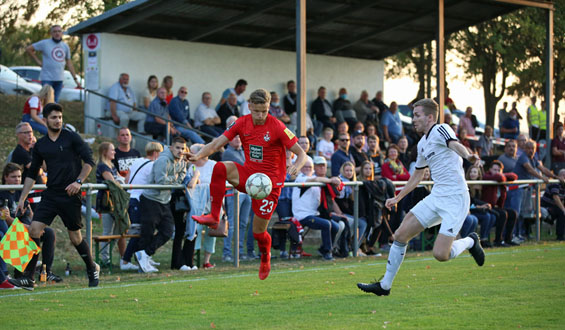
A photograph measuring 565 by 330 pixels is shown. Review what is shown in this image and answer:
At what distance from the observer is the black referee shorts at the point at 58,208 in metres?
10.8

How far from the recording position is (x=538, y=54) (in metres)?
33.9

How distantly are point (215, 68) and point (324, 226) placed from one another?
10890 mm

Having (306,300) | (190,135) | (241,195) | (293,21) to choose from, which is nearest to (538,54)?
(293,21)

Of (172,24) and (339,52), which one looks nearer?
(172,24)

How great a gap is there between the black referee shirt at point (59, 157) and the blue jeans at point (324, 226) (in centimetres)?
568

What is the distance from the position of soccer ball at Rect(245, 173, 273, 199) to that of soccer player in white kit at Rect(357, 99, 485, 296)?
1415 millimetres

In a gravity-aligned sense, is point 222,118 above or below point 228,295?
above

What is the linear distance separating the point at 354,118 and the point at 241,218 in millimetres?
11161

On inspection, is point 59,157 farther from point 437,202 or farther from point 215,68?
point 215,68

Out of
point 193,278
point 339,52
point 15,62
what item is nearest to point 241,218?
point 193,278

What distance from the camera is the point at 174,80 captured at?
2403cm

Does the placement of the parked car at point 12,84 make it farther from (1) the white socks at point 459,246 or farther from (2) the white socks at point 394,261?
(1) the white socks at point 459,246

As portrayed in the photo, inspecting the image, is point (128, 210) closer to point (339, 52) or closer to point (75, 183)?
point (75, 183)

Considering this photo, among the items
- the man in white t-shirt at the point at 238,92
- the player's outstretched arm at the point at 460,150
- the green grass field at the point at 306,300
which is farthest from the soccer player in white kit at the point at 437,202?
the man in white t-shirt at the point at 238,92
